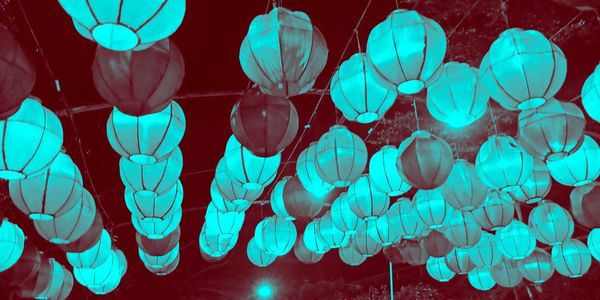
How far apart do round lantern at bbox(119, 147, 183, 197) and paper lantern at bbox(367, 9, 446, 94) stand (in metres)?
1.29

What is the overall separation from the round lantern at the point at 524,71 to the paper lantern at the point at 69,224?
7.50 feet

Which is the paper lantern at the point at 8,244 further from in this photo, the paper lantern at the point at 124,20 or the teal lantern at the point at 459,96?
the teal lantern at the point at 459,96

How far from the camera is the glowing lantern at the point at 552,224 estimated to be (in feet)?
12.4

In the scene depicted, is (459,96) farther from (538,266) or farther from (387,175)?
(538,266)

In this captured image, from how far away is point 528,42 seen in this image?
7.39ft

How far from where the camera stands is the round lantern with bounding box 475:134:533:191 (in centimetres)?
291

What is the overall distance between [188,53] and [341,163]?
2187mm

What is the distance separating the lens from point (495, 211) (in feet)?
12.0

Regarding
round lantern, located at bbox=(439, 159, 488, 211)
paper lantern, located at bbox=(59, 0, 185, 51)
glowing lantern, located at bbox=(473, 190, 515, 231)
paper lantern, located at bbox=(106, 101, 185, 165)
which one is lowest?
glowing lantern, located at bbox=(473, 190, 515, 231)

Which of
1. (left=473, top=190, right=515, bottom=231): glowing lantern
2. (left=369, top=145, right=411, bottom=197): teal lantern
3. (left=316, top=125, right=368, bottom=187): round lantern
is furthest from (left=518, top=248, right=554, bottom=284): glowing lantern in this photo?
(left=316, top=125, right=368, bottom=187): round lantern

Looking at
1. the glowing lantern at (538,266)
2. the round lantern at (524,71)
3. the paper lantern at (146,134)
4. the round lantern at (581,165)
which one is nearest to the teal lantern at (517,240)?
the glowing lantern at (538,266)

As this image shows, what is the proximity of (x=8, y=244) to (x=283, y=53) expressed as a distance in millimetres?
2400

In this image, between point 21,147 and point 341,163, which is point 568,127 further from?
point 21,147

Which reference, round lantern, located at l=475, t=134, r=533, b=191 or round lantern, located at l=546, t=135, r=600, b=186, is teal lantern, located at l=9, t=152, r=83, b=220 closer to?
round lantern, located at l=475, t=134, r=533, b=191
